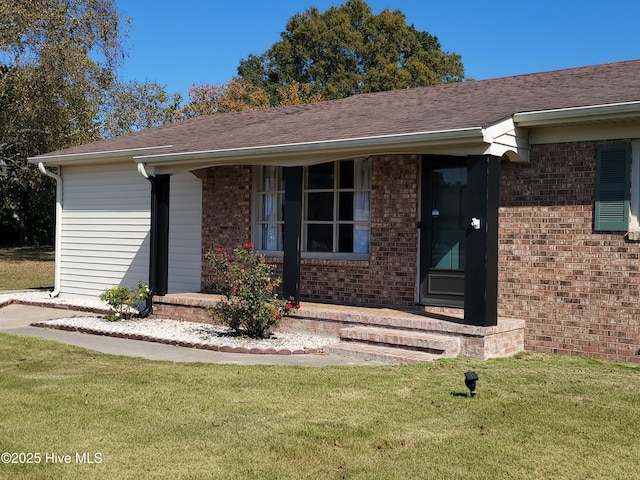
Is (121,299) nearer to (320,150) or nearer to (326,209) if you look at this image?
(326,209)

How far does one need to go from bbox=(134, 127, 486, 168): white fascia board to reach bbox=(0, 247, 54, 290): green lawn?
→ 8803mm

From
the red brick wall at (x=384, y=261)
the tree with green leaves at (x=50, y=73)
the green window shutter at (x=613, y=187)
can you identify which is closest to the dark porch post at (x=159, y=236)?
the red brick wall at (x=384, y=261)

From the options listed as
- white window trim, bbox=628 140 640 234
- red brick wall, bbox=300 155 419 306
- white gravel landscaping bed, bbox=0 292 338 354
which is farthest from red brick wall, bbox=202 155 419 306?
white window trim, bbox=628 140 640 234

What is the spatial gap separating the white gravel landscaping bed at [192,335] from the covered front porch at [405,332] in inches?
10.3

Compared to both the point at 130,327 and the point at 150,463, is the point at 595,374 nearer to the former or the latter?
the point at 150,463

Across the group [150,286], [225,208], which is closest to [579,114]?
[225,208]

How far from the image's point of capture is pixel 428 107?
10.9m

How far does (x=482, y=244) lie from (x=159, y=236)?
18.2 ft

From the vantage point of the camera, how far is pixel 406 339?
828cm

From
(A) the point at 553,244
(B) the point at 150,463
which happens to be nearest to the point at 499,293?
(A) the point at 553,244

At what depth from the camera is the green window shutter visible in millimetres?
8180

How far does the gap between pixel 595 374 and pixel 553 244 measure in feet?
6.28

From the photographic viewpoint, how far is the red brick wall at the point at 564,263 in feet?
27.1

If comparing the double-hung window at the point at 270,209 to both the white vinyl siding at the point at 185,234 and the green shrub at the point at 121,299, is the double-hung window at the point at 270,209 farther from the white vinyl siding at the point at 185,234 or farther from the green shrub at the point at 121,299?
the green shrub at the point at 121,299
